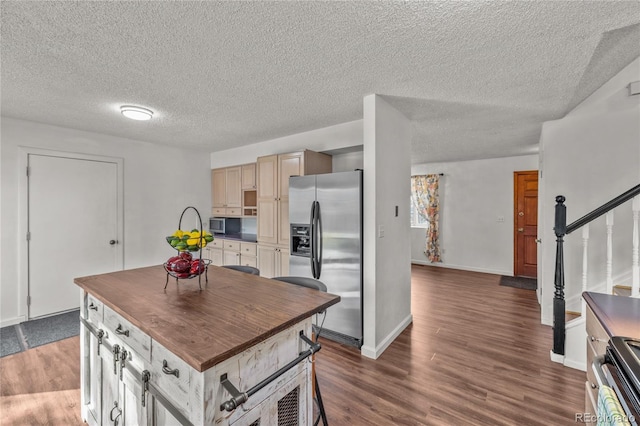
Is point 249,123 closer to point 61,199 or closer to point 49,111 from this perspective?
point 49,111

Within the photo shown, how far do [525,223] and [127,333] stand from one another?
6529 mm

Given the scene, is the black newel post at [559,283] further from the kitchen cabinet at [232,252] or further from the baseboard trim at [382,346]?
the kitchen cabinet at [232,252]

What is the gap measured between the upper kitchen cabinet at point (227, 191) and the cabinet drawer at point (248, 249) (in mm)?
724

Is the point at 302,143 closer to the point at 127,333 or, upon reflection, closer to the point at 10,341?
the point at 127,333

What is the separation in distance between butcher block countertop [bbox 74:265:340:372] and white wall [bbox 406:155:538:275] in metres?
5.56

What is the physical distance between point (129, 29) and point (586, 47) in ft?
9.32

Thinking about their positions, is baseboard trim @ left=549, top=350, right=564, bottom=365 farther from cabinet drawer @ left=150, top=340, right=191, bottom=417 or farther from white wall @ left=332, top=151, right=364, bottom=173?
cabinet drawer @ left=150, top=340, right=191, bottom=417

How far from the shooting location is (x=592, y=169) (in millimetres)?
3068

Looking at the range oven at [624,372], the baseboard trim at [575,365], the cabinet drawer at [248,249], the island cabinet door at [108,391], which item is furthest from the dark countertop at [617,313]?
the cabinet drawer at [248,249]

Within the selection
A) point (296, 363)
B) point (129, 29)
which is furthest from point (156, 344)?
point (129, 29)

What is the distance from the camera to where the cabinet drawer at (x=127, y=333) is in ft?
4.04

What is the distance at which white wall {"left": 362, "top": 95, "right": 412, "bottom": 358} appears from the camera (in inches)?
104

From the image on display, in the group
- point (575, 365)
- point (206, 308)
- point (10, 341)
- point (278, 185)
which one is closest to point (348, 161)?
point (278, 185)

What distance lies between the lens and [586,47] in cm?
180
